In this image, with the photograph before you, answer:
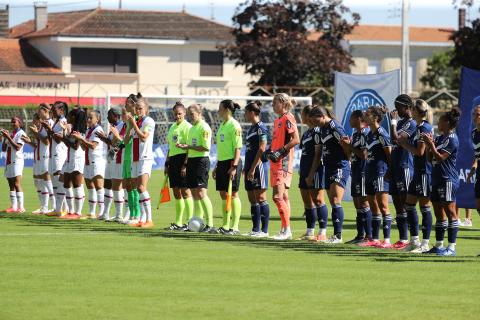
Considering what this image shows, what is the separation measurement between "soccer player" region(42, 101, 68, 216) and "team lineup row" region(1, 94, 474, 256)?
0.08 feet

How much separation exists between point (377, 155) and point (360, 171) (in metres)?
0.49

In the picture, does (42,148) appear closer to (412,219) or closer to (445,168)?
(412,219)

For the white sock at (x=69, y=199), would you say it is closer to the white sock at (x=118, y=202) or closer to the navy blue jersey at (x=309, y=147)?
the white sock at (x=118, y=202)

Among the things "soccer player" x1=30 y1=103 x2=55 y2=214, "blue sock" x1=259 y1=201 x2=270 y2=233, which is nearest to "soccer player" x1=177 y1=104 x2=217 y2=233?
"blue sock" x1=259 y1=201 x2=270 y2=233

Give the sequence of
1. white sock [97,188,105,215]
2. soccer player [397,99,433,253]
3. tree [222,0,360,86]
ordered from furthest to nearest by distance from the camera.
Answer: tree [222,0,360,86] → white sock [97,188,105,215] → soccer player [397,99,433,253]

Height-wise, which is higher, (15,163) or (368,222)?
(15,163)

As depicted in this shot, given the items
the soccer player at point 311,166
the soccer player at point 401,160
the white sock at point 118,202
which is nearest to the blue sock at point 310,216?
the soccer player at point 311,166

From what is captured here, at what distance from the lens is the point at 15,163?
2489cm

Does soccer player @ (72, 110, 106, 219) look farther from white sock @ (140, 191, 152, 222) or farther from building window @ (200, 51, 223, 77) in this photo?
building window @ (200, 51, 223, 77)

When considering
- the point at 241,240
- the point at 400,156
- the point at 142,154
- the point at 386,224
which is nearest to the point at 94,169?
the point at 142,154

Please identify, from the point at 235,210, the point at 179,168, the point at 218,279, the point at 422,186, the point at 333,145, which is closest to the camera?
the point at 218,279

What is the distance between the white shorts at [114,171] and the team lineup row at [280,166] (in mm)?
25

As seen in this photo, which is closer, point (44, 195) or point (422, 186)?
point (422, 186)

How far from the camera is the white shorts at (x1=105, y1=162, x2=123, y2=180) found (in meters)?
22.2
